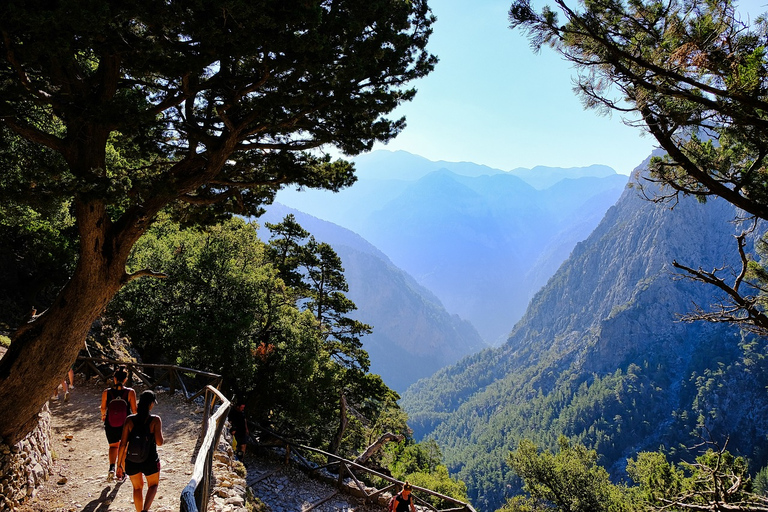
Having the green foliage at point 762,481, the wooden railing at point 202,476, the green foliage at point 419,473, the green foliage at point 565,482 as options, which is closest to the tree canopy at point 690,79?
the wooden railing at point 202,476

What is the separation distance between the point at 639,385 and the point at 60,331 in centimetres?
17050

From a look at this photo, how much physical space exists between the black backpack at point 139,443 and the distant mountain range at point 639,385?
120678mm

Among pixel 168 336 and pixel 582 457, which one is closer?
pixel 168 336

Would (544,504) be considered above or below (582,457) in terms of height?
below

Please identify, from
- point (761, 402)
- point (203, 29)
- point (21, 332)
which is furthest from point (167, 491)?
point (761, 402)

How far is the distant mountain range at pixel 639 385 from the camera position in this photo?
112375 mm

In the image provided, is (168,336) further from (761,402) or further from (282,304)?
(761,402)

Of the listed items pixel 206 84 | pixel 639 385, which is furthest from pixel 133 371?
pixel 639 385

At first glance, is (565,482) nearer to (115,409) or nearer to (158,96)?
(115,409)

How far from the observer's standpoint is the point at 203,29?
16.6 feet

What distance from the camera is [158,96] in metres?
8.22

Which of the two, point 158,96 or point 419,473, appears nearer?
point 158,96

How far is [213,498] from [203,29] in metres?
7.34

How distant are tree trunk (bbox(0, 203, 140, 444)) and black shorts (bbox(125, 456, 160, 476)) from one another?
2.06 meters
